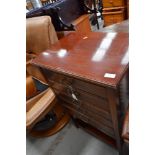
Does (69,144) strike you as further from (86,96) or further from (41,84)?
(86,96)

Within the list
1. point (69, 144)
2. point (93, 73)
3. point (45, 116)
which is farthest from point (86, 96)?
point (45, 116)

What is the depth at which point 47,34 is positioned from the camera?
1518 millimetres

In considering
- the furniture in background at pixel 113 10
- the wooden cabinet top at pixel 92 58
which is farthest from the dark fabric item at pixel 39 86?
the furniture in background at pixel 113 10

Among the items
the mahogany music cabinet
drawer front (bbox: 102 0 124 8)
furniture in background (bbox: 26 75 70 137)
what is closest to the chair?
furniture in background (bbox: 26 75 70 137)

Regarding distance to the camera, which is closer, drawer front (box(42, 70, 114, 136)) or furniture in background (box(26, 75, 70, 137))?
drawer front (box(42, 70, 114, 136))

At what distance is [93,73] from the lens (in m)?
0.75

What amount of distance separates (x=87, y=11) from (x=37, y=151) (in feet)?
8.52

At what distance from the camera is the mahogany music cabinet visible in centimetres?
74

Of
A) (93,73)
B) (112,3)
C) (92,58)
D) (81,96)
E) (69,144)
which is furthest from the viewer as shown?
(112,3)

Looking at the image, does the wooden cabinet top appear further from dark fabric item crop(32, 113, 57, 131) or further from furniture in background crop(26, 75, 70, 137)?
dark fabric item crop(32, 113, 57, 131)

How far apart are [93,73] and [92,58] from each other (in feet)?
0.43
